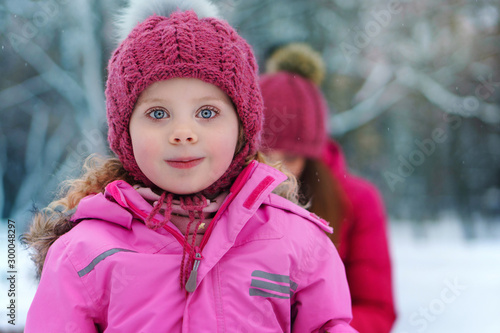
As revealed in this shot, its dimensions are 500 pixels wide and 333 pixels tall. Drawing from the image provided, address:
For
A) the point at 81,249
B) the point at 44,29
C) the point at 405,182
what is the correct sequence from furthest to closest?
1. the point at 405,182
2. the point at 44,29
3. the point at 81,249

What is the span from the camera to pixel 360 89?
2.43 m

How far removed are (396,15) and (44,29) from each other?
179 cm

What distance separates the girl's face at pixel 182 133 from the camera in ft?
3.45

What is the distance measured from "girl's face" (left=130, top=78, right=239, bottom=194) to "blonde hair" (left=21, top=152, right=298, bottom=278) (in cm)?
22

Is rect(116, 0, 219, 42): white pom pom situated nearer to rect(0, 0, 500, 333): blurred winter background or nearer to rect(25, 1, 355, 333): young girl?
rect(25, 1, 355, 333): young girl

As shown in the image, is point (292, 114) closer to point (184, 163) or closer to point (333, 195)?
point (333, 195)

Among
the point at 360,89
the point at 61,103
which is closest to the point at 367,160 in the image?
the point at 360,89

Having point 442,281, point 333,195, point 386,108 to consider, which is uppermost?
point 386,108

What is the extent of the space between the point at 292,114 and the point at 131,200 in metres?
0.84

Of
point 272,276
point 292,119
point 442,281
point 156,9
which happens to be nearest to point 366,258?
point 292,119

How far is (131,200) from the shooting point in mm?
1130

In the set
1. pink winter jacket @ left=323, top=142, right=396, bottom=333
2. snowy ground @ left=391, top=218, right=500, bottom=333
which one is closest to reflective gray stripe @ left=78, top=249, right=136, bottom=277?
pink winter jacket @ left=323, top=142, right=396, bottom=333

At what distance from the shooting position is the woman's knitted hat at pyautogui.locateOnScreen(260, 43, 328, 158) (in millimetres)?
1767

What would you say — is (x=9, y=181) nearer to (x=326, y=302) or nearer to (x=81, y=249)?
(x=81, y=249)
